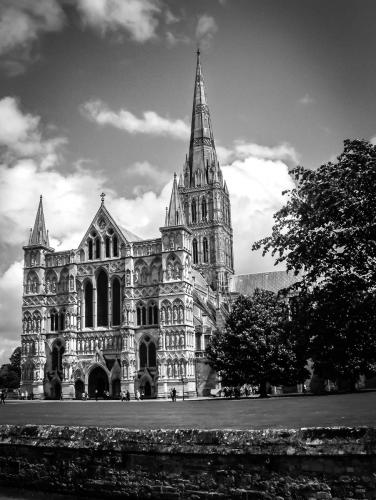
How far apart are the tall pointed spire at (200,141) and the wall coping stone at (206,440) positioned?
93399mm

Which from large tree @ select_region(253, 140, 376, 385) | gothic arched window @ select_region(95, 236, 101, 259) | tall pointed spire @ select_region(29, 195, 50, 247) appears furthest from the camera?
tall pointed spire @ select_region(29, 195, 50, 247)

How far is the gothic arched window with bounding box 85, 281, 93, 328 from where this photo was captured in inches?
2628

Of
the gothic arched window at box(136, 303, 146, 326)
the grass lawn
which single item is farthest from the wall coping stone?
the gothic arched window at box(136, 303, 146, 326)

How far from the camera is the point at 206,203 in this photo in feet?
328

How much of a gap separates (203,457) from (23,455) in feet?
11.9

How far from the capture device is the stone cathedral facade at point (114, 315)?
6138 centimetres

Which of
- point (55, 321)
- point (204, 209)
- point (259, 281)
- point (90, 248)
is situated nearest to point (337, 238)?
point (90, 248)

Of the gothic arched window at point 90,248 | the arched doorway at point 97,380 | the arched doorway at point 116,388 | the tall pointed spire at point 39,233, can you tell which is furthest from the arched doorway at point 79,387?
the tall pointed spire at point 39,233

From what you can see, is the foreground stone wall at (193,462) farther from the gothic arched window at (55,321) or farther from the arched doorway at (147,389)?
the gothic arched window at (55,321)

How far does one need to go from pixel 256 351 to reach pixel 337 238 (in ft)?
91.4

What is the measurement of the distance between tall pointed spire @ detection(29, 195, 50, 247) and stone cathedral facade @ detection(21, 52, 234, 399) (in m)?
0.13

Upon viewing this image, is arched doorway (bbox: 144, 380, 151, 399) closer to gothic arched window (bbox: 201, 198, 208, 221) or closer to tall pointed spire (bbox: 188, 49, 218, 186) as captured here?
gothic arched window (bbox: 201, 198, 208, 221)

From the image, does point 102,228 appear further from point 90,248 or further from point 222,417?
point 222,417

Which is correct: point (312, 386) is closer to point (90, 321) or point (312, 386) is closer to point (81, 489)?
point (90, 321)
